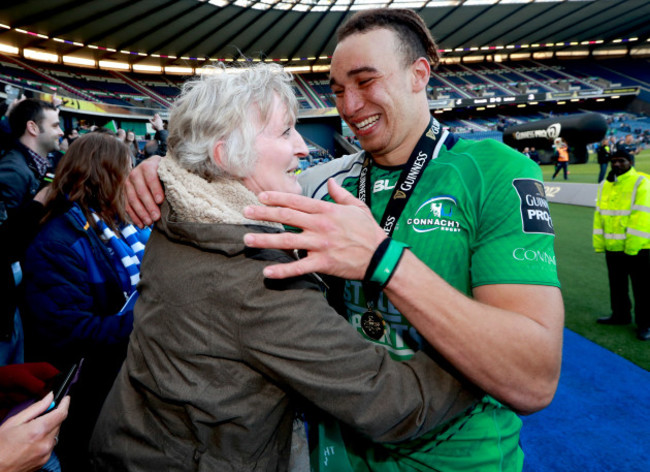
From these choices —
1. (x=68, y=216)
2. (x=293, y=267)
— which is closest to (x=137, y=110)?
(x=68, y=216)

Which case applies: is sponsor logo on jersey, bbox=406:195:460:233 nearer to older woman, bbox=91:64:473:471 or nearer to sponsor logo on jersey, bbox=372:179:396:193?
sponsor logo on jersey, bbox=372:179:396:193

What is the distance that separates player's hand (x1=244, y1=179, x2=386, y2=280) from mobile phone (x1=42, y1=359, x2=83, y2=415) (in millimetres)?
1113

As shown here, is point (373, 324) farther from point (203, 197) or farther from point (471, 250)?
point (203, 197)

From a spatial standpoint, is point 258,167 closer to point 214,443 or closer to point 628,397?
point 214,443

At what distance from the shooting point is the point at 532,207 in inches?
49.7

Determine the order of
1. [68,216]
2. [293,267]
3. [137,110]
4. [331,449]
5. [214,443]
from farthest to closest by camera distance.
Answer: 1. [137,110]
2. [68,216]
3. [331,449]
4. [214,443]
5. [293,267]

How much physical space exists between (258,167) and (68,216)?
1647 mm

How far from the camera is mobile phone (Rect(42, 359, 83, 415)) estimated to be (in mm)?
1399

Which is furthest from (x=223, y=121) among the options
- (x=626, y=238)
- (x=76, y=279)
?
(x=626, y=238)

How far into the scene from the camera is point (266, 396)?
42.8 inches

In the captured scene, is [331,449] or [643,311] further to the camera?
[643,311]

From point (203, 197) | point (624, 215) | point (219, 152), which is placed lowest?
point (624, 215)

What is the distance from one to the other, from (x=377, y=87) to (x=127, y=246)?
2.00m

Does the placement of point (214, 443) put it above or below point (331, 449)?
above
